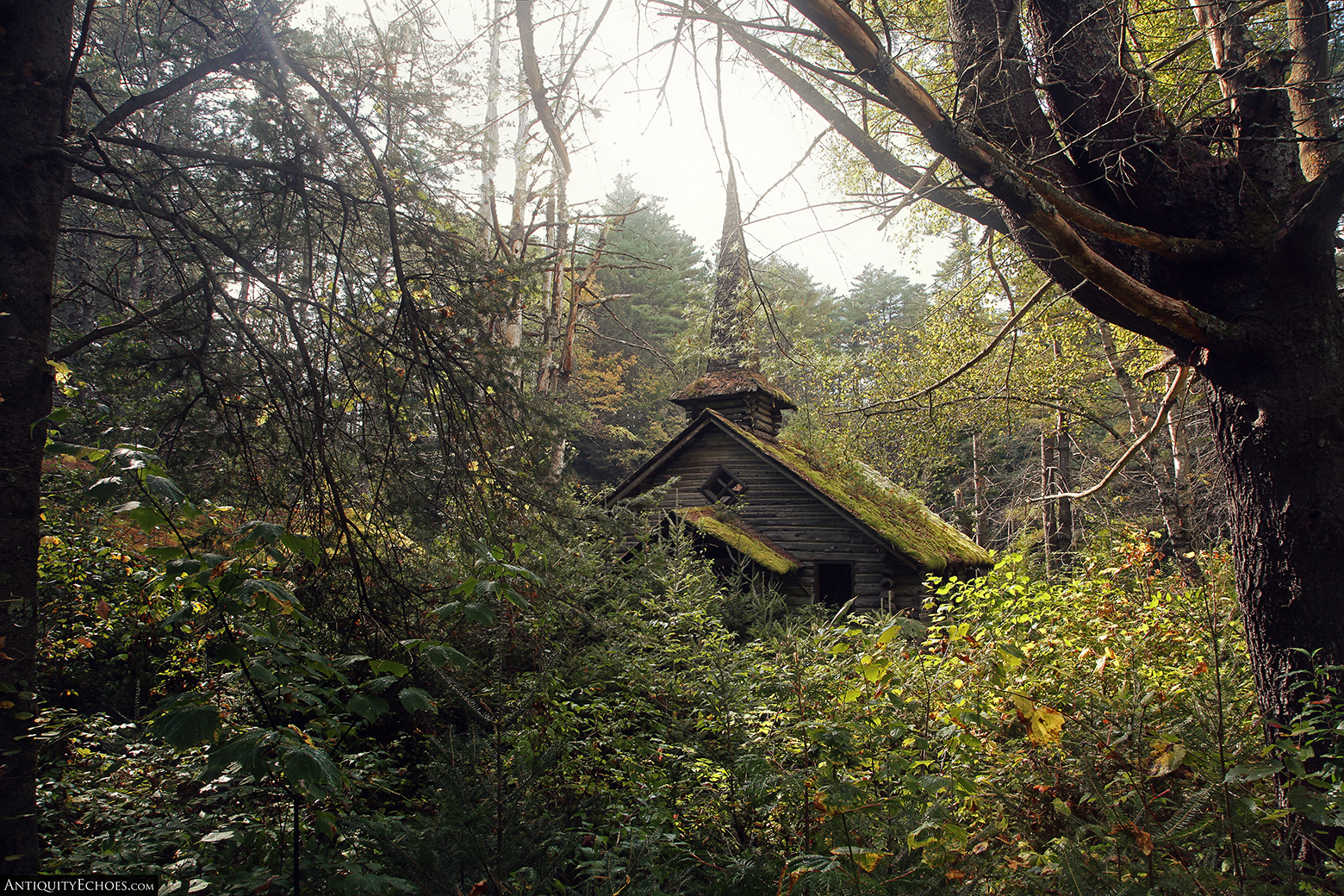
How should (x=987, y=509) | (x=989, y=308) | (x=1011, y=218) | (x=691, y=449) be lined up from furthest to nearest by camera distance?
(x=987, y=509), (x=691, y=449), (x=989, y=308), (x=1011, y=218)

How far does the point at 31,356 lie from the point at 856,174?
9.45m

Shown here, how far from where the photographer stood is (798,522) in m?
14.9

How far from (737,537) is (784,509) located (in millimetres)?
2175

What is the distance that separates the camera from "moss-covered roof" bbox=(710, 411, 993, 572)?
12.9m

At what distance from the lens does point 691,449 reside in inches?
645

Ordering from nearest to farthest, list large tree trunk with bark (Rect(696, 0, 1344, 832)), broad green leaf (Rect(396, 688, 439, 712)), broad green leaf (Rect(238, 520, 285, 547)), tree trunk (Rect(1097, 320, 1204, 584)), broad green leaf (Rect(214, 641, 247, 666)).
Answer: broad green leaf (Rect(214, 641, 247, 666)) < broad green leaf (Rect(238, 520, 285, 547)) < broad green leaf (Rect(396, 688, 439, 712)) < large tree trunk with bark (Rect(696, 0, 1344, 832)) < tree trunk (Rect(1097, 320, 1204, 584))

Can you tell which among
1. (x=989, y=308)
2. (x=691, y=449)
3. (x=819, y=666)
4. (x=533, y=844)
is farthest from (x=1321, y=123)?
(x=691, y=449)

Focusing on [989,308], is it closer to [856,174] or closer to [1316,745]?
[856,174]

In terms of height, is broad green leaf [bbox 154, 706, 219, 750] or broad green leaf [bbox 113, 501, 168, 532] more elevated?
broad green leaf [bbox 113, 501, 168, 532]

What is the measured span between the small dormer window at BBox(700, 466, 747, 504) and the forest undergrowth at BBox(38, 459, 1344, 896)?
10.0 m

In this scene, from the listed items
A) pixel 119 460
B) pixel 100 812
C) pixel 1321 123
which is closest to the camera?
pixel 119 460

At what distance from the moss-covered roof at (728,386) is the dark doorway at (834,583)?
4.36 meters

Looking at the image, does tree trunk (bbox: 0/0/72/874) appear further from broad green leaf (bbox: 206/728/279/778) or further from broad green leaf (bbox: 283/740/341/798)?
broad green leaf (bbox: 283/740/341/798)

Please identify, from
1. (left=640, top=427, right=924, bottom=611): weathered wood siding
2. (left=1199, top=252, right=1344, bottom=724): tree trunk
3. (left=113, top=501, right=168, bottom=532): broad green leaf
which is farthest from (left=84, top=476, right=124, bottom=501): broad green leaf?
(left=640, top=427, right=924, bottom=611): weathered wood siding
